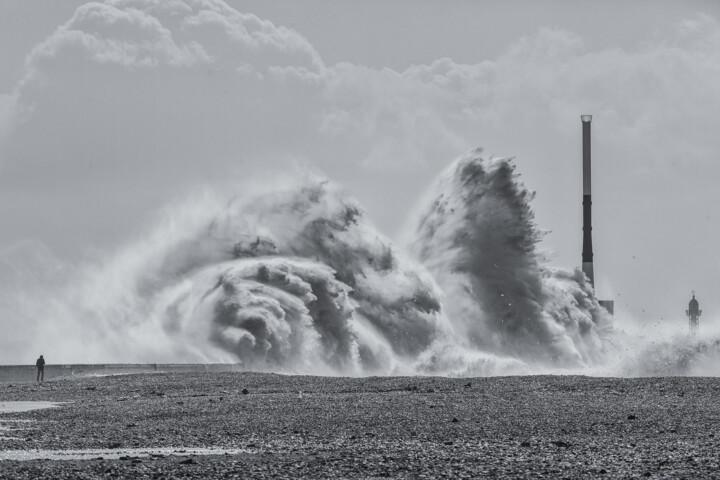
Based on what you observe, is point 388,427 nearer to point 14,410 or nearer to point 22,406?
point 14,410

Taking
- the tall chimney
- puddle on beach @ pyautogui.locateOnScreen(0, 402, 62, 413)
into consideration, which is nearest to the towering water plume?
the tall chimney

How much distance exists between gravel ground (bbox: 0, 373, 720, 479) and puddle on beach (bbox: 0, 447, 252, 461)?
1.22 feet

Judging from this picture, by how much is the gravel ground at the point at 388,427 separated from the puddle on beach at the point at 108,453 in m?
0.37

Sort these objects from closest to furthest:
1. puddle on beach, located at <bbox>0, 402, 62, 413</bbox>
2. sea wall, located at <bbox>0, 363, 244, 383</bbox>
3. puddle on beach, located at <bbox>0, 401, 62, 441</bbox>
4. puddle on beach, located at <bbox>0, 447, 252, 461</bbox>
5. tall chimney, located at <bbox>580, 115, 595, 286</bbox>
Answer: puddle on beach, located at <bbox>0, 447, 252, 461</bbox> < puddle on beach, located at <bbox>0, 401, 62, 441</bbox> < puddle on beach, located at <bbox>0, 402, 62, 413</bbox> < sea wall, located at <bbox>0, 363, 244, 383</bbox> < tall chimney, located at <bbox>580, 115, 595, 286</bbox>

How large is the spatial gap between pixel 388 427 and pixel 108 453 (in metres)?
4.82

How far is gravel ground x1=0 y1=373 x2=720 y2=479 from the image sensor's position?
14.5 metres

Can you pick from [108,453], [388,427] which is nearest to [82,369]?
[388,427]

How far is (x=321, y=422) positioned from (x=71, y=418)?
4586 mm

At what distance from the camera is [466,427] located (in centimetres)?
1941

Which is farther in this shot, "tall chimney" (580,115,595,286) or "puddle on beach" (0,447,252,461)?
"tall chimney" (580,115,595,286)

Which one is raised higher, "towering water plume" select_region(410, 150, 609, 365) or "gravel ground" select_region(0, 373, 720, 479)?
"towering water plume" select_region(410, 150, 609, 365)

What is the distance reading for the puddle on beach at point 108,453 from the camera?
15703 mm

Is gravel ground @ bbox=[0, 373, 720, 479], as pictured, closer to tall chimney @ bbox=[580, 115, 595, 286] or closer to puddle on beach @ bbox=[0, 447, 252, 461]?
puddle on beach @ bbox=[0, 447, 252, 461]

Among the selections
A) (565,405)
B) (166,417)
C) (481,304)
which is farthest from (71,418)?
(481,304)
